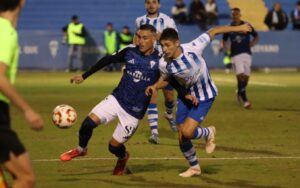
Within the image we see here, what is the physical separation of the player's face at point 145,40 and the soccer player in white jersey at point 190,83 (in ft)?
0.89

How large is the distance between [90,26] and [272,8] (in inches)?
331

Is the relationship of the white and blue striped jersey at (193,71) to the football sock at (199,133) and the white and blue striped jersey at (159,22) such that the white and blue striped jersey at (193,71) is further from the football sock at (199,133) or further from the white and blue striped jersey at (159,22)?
the white and blue striped jersey at (159,22)

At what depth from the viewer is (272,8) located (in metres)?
40.0

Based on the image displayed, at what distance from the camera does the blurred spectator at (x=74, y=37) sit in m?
35.8

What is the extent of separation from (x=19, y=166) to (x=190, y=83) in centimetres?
455

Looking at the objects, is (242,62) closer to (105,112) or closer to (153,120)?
(153,120)

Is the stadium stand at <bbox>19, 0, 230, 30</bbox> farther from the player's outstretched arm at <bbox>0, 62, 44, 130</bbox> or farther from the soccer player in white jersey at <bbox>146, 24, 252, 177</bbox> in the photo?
the player's outstretched arm at <bbox>0, 62, 44, 130</bbox>

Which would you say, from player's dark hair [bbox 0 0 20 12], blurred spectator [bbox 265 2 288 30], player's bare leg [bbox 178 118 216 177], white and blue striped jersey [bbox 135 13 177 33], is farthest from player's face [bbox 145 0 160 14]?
blurred spectator [bbox 265 2 288 30]

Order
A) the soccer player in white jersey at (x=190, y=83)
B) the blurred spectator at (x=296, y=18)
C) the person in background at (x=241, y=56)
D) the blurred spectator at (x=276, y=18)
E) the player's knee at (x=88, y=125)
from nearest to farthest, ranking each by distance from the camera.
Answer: the soccer player in white jersey at (x=190, y=83)
the player's knee at (x=88, y=125)
the person in background at (x=241, y=56)
the blurred spectator at (x=276, y=18)
the blurred spectator at (x=296, y=18)

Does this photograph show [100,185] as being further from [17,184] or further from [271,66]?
[271,66]

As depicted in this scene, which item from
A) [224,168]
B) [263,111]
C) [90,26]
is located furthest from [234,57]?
[90,26]

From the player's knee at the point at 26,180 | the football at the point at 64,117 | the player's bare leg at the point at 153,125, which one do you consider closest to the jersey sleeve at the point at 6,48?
the player's knee at the point at 26,180

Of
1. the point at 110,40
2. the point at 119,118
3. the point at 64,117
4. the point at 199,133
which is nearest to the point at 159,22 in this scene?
the point at 199,133

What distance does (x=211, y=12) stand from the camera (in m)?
37.2
